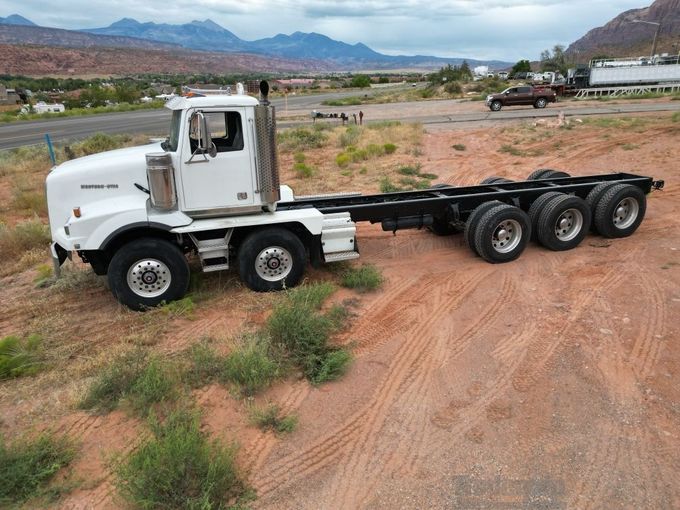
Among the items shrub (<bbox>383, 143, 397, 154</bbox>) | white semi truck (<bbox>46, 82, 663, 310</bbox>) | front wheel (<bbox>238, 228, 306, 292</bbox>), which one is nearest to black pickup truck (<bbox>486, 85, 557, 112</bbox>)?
shrub (<bbox>383, 143, 397, 154</bbox>)

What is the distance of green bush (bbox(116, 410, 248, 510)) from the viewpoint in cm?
386

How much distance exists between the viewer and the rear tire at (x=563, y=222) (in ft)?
28.5

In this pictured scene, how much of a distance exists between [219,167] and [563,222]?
5.78 meters

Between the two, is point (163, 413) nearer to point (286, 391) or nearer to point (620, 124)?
point (286, 391)

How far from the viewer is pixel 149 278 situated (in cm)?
710

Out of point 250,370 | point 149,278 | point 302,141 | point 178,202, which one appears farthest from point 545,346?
point 302,141

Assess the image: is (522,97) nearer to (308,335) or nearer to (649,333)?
(649,333)

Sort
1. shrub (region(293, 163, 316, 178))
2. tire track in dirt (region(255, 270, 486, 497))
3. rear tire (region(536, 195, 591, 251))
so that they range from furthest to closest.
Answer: shrub (region(293, 163, 316, 178))
rear tire (region(536, 195, 591, 251))
tire track in dirt (region(255, 270, 486, 497))

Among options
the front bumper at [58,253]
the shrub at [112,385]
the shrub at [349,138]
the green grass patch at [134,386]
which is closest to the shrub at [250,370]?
the green grass patch at [134,386]

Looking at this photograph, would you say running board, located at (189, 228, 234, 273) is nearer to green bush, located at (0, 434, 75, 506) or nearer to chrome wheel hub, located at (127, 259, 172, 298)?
chrome wheel hub, located at (127, 259, 172, 298)

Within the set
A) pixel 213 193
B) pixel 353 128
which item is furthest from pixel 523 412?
pixel 353 128

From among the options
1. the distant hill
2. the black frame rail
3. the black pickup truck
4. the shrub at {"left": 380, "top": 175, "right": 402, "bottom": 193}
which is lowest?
the shrub at {"left": 380, "top": 175, "right": 402, "bottom": 193}

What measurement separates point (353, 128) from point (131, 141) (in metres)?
10.7

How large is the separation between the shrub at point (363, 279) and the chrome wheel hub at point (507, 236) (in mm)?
2063
